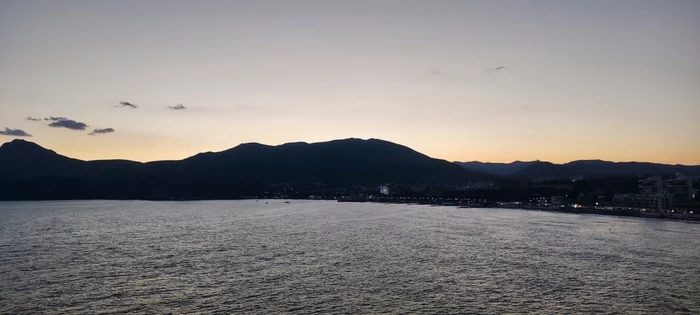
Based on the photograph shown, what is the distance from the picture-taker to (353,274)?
44844 millimetres

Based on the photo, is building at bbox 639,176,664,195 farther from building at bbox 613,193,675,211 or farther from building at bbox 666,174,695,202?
building at bbox 613,193,675,211

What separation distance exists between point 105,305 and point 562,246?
5302 centimetres

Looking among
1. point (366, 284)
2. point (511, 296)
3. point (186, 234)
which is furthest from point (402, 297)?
point (186, 234)

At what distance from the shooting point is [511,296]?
3634 centimetres

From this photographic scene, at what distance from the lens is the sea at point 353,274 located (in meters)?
33.8

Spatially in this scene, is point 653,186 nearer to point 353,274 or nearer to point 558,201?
point 558,201

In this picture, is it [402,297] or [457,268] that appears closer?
[402,297]

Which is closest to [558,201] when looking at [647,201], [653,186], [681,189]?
[653,186]

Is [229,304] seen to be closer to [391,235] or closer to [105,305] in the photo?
[105,305]

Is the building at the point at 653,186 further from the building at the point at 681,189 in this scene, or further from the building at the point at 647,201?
the building at the point at 647,201

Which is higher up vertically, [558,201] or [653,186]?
[653,186]

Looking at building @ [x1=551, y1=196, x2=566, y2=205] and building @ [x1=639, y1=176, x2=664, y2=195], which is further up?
building @ [x1=639, y1=176, x2=664, y2=195]

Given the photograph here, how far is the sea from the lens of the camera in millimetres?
33781

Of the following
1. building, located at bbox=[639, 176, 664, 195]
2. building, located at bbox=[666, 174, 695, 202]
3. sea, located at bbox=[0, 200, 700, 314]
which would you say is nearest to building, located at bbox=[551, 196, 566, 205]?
building, located at bbox=[639, 176, 664, 195]
